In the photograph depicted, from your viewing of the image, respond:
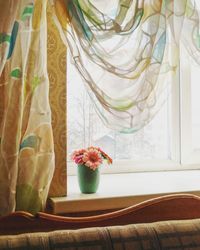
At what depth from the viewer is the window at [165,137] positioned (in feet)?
6.64

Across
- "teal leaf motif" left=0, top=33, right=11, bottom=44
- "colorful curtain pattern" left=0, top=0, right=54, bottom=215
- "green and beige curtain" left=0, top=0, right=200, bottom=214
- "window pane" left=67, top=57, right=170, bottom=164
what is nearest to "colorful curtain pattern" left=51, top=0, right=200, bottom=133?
"green and beige curtain" left=0, top=0, right=200, bottom=214

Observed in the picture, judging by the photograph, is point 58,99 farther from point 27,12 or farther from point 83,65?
point 27,12

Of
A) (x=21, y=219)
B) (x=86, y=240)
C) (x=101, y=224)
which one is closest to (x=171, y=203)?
(x=101, y=224)

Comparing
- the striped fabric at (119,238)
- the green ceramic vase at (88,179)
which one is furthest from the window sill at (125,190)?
the striped fabric at (119,238)

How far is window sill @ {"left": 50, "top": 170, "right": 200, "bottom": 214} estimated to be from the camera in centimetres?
156

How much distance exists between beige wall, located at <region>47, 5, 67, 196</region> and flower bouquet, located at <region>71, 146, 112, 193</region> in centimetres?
7

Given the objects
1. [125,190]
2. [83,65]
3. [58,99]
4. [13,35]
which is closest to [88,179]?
[125,190]

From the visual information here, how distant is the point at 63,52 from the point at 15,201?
2.02 ft

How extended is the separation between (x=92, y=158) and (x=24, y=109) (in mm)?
350

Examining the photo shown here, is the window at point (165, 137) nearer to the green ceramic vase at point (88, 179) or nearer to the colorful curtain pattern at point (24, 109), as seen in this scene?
the green ceramic vase at point (88, 179)

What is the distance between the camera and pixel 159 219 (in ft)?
5.21

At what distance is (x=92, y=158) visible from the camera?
1646mm

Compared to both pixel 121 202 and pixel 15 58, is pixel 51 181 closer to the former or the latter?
pixel 121 202

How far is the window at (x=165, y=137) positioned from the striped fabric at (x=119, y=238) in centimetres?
66
